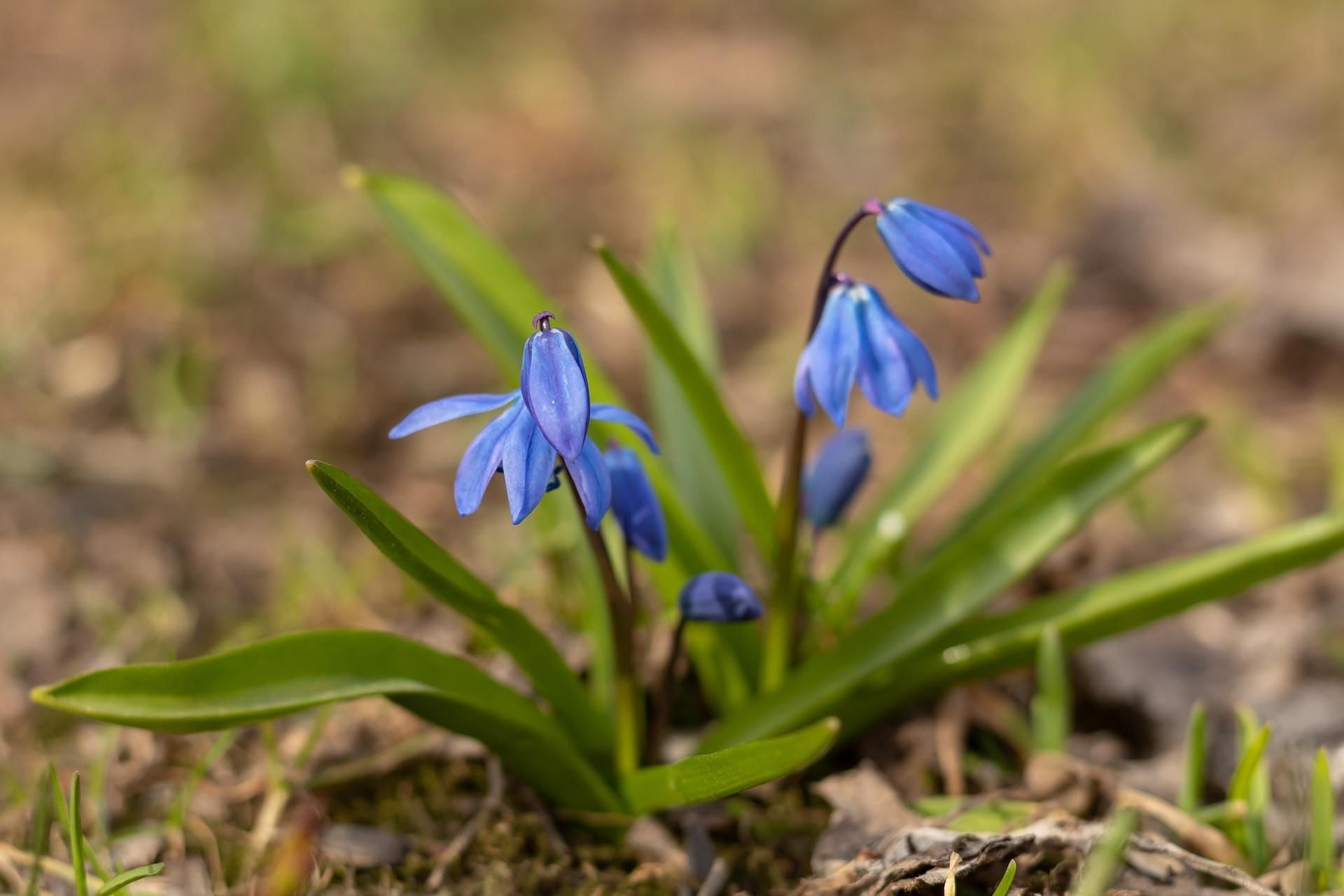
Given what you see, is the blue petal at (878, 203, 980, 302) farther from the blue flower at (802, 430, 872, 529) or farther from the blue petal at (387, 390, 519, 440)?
the blue petal at (387, 390, 519, 440)

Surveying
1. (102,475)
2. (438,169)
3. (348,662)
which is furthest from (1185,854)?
(438,169)

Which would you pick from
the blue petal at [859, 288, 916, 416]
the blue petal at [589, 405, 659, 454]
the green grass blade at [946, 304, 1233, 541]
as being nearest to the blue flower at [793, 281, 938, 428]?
the blue petal at [859, 288, 916, 416]

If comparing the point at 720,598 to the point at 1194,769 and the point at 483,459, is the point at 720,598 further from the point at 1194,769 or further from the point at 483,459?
the point at 1194,769

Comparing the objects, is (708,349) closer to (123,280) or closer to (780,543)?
(780,543)

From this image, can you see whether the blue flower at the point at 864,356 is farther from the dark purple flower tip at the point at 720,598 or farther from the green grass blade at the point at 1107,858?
the green grass blade at the point at 1107,858

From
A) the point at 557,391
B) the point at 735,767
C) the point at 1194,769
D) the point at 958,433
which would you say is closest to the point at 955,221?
the point at 557,391

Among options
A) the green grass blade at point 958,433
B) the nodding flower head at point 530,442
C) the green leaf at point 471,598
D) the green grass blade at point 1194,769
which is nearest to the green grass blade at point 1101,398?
the green grass blade at point 958,433
